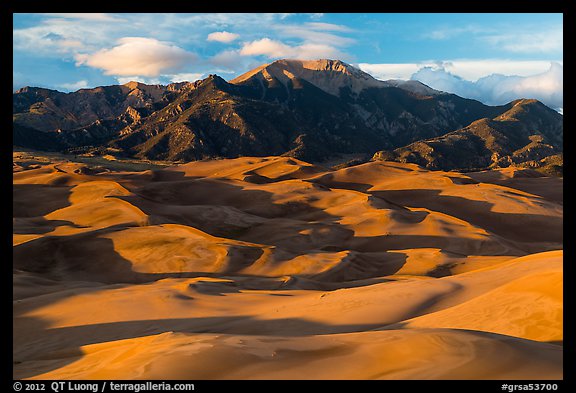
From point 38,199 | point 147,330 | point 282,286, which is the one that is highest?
point 38,199

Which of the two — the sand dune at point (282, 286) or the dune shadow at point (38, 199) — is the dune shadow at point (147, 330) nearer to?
the sand dune at point (282, 286)

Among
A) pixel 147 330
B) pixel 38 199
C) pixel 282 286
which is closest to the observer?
pixel 147 330

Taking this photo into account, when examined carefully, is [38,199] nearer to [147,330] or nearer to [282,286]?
[282,286]

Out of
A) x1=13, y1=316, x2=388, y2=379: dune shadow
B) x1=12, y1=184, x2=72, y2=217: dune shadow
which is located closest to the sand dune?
x1=13, y1=316, x2=388, y2=379: dune shadow

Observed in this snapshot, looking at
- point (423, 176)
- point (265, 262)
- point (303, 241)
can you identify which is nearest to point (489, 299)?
point (265, 262)

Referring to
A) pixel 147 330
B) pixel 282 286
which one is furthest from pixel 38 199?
pixel 147 330

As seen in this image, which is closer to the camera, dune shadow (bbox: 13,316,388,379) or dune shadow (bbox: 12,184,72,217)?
dune shadow (bbox: 13,316,388,379)

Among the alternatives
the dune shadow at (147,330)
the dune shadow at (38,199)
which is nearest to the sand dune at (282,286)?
the dune shadow at (147,330)

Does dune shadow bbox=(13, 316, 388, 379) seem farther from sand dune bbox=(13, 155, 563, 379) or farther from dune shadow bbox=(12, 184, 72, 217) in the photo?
dune shadow bbox=(12, 184, 72, 217)
